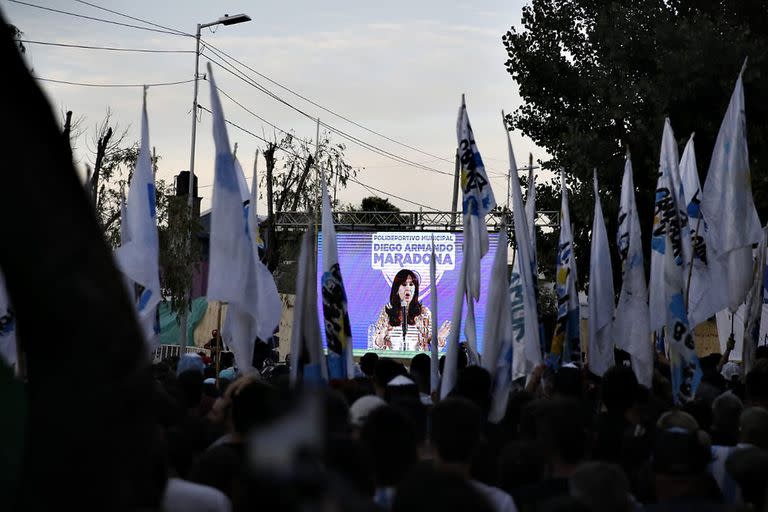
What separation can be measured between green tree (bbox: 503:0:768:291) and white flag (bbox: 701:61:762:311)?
39.3 ft

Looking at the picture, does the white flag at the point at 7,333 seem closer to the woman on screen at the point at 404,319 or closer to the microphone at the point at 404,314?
the woman on screen at the point at 404,319

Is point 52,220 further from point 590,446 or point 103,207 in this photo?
point 103,207

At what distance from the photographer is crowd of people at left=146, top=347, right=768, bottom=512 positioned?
1.35 m

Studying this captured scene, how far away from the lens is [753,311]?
1197cm

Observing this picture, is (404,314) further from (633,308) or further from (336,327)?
(336,327)

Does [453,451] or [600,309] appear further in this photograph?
[600,309]

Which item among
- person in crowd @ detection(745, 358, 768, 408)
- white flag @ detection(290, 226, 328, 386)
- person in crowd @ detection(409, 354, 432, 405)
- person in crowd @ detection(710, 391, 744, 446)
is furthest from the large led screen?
person in crowd @ detection(710, 391, 744, 446)

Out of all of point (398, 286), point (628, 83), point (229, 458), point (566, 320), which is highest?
point (628, 83)

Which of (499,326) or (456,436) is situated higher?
(499,326)

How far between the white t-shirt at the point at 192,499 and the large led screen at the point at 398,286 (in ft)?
83.3

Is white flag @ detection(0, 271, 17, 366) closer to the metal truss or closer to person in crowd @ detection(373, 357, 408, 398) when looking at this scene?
person in crowd @ detection(373, 357, 408, 398)

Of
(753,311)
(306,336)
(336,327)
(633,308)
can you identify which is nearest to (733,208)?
(753,311)

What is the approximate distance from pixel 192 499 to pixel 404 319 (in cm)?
2615

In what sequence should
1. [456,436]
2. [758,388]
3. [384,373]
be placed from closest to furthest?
[456,436] < [758,388] < [384,373]
